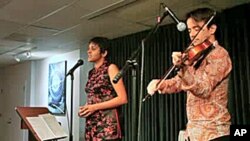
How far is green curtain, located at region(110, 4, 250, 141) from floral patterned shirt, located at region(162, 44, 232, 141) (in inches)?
43.4

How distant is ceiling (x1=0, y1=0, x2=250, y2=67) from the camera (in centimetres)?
343

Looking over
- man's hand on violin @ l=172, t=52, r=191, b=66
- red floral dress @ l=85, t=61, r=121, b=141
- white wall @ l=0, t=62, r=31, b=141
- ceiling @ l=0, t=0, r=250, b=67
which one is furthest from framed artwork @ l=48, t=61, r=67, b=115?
man's hand on violin @ l=172, t=52, r=191, b=66

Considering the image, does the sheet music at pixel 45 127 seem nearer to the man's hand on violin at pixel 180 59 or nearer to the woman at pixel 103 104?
the woman at pixel 103 104

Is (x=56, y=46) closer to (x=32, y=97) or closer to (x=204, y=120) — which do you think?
(x=32, y=97)

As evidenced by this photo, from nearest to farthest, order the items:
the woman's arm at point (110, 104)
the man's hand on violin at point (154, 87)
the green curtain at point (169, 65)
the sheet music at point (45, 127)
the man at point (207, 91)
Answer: the man at point (207, 91) → the man's hand on violin at point (154, 87) → the woman's arm at point (110, 104) → the sheet music at point (45, 127) → the green curtain at point (169, 65)

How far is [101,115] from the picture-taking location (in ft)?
7.49

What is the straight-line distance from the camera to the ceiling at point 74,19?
3.43 metres

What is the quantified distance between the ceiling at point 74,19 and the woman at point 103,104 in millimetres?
1298

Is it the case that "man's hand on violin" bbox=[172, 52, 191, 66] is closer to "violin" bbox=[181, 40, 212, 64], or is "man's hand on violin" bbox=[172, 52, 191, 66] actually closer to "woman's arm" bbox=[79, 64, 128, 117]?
"violin" bbox=[181, 40, 212, 64]

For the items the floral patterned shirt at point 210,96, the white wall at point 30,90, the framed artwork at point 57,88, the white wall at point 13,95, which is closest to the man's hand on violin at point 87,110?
the floral patterned shirt at point 210,96

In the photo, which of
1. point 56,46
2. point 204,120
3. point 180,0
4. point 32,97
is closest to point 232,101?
point 180,0

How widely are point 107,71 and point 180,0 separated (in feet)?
4.80

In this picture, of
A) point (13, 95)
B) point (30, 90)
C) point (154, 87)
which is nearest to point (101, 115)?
point (154, 87)

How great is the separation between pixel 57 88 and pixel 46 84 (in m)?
0.63
